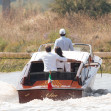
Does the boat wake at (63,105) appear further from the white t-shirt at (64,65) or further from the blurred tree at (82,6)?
the blurred tree at (82,6)

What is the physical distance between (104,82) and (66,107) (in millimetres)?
5467


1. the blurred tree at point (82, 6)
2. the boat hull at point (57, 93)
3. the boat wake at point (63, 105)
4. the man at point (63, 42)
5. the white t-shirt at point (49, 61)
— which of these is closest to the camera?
the boat wake at point (63, 105)

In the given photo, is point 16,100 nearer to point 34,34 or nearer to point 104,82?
point 104,82

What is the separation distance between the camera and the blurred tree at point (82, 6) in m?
27.0

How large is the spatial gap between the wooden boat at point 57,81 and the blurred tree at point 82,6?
14.3 m

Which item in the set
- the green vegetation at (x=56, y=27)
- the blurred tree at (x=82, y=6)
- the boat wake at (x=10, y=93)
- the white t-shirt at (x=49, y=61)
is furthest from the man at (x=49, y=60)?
the blurred tree at (x=82, y=6)

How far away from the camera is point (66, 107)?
1052 cm

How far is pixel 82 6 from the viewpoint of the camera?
88.9ft

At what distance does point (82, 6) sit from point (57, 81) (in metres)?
16.0

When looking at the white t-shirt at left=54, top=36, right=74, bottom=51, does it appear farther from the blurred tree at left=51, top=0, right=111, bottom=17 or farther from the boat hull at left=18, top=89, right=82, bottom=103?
the blurred tree at left=51, top=0, right=111, bottom=17

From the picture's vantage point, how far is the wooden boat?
1107 centimetres

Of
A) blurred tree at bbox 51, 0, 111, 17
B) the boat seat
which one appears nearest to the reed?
blurred tree at bbox 51, 0, 111, 17

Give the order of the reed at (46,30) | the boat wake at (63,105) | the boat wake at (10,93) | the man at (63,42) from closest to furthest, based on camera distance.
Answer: the boat wake at (63,105)
the boat wake at (10,93)
the man at (63,42)
the reed at (46,30)

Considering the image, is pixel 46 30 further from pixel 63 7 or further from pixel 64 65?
pixel 64 65
